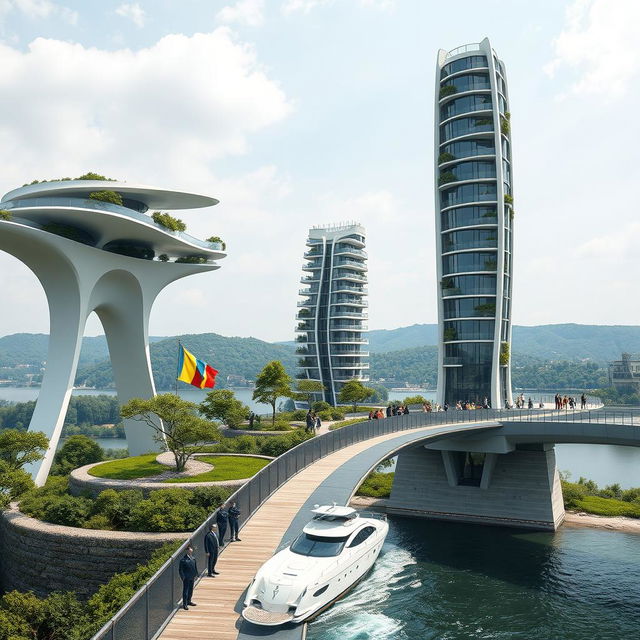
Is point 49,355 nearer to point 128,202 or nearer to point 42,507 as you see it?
point 128,202

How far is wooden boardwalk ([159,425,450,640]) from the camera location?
476 inches

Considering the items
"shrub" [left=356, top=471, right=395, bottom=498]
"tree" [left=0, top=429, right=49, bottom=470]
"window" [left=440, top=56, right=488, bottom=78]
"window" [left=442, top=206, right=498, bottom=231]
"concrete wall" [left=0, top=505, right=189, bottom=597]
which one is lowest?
"shrub" [left=356, top=471, right=395, bottom=498]

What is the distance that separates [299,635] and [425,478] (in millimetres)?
39120

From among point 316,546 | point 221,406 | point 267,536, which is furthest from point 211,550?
point 221,406

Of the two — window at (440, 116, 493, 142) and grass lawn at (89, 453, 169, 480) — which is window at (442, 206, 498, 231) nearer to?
window at (440, 116, 493, 142)

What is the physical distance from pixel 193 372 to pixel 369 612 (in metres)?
19.4

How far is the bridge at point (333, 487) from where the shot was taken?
12078 mm

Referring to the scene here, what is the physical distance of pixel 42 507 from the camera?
26.0 m

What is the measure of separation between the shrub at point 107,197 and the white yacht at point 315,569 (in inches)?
1198

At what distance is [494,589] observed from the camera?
3120cm

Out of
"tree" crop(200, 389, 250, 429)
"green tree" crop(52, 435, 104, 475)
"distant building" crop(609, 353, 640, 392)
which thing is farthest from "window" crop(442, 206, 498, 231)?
"distant building" crop(609, 353, 640, 392)

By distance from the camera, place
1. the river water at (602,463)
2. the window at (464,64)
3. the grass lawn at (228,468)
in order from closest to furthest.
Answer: the grass lawn at (228,468), the river water at (602,463), the window at (464,64)

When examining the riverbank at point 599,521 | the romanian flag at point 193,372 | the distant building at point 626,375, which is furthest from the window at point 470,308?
the distant building at point 626,375

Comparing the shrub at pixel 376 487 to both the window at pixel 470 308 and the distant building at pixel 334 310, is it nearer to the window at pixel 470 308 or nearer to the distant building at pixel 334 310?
the window at pixel 470 308
